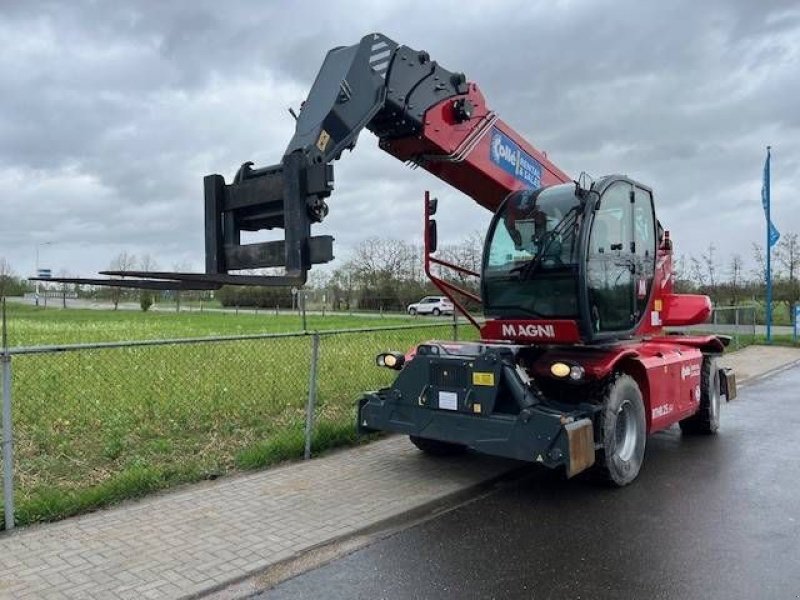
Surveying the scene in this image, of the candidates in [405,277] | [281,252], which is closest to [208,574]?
[281,252]

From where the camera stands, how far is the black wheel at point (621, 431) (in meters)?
5.84

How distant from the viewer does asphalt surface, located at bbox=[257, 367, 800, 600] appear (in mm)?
4059

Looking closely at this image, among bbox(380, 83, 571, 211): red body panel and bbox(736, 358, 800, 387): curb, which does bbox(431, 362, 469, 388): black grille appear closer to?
bbox(380, 83, 571, 211): red body panel

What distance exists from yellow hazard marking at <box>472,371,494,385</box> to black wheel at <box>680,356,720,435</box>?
382 cm

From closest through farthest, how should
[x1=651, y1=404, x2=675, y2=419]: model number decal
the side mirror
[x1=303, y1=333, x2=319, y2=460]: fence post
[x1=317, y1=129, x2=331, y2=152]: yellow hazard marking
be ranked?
[x1=317, y1=129, x2=331, y2=152]: yellow hazard marking
[x1=651, y1=404, x2=675, y2=419]: model number decal
[x1=303, y1=333, x2=319, y2=460]: fence post
the side mirror

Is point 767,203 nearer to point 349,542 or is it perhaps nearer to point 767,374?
point 767,374

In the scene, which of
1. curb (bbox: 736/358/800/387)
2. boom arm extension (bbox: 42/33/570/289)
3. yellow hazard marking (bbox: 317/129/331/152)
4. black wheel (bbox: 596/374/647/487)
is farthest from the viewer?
curb (bbox: 736/358/800/387)

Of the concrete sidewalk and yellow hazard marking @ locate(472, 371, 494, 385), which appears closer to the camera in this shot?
the concrete sidewalk

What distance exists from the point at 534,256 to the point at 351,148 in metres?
2.26

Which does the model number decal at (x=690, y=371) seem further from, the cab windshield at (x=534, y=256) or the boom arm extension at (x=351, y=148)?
the boom arm extension at (x=351, y=148)

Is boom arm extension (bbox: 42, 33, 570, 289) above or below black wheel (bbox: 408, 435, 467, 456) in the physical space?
above

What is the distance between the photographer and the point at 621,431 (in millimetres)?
6266

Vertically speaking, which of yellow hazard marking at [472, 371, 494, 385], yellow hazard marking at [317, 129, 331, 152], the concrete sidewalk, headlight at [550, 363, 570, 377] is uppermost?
yellow hazard marking at [317, 129, 331, 152]

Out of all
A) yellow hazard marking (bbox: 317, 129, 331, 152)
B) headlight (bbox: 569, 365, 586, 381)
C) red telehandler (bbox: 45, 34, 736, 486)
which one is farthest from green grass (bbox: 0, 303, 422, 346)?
headlight (bbox: 569, 365, 586, 381)
